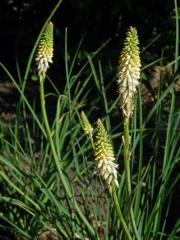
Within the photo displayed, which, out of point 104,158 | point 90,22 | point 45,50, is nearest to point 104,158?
point 104,158

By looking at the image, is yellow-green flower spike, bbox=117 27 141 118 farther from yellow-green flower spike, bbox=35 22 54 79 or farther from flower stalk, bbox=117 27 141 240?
yellow-green flower spike, bbox=35 22 54 79

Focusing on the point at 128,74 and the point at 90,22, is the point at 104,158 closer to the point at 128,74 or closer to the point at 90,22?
the point at 128,74

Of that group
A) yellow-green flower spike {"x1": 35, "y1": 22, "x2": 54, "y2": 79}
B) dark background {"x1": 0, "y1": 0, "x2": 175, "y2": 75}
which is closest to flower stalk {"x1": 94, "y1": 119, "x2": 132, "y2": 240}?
yellow-green flower spike {"x1": 35, "y1": 22, "x2": 54, "y2": 79}

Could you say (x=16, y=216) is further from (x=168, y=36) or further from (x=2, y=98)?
(x=2, y=98)

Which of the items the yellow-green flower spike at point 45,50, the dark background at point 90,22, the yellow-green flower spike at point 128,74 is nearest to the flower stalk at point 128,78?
the yellow-green flower spike at point 128,74

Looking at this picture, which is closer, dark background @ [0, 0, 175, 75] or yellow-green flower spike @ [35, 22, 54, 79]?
yellow-green flower spike @ [35, 22, 54, 79]

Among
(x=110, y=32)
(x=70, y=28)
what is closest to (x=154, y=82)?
(x=110, y=32)
